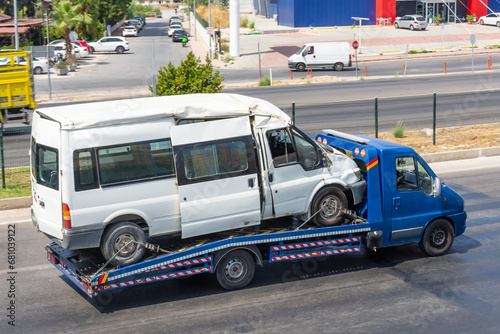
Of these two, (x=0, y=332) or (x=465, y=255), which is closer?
(x=0, y=332)

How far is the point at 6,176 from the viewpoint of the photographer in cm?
1655

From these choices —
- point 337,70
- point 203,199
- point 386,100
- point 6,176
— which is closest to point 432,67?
point 337,70

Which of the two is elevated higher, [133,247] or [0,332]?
[133,247]

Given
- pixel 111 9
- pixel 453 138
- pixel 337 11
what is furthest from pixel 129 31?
pixel 453 138

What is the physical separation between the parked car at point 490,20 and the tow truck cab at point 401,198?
64.4 metres

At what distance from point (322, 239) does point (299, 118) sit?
43.3ft

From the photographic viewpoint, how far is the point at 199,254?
9.09 m

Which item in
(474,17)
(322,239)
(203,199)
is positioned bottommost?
(322,239)

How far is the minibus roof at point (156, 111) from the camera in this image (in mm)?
8930

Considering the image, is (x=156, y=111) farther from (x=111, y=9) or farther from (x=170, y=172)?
(x=111, y=9)

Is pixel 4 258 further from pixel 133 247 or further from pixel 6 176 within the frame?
pixel 6 176

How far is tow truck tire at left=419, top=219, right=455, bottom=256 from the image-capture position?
35.3ft

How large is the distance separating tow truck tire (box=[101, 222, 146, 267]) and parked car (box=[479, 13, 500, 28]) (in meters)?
67.9

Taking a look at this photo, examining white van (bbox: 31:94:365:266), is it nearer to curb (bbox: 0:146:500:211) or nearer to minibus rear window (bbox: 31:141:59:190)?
minibus rear window (bbox: 31:141:59:190)
